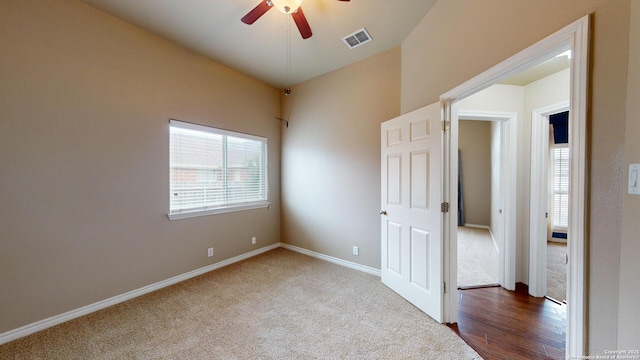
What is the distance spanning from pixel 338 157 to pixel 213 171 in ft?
6.04

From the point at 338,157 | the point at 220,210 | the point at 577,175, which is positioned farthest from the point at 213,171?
the point at 577,175

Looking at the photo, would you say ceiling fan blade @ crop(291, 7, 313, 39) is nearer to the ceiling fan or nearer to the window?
the ceiling fan

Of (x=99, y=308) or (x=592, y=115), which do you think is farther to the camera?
(x=99, y=308)

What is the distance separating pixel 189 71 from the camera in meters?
2.98

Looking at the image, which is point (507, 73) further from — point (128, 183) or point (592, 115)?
point (128, 183)

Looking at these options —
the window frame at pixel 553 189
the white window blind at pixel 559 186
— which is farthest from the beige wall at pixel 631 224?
the white window blind at pixel 559 186

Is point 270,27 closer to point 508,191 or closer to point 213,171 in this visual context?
point 213,171

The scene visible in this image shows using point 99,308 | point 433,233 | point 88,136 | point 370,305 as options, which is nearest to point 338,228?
point 370,305

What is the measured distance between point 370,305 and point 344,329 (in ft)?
1.60

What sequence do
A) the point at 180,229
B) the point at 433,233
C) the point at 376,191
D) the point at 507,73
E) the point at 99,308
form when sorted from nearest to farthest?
the point at 507,73, the point at 433,233, the point at 99,308, the point at 180,229, the point at 376,191

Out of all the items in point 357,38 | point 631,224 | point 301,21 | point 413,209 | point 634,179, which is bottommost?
point 413,209

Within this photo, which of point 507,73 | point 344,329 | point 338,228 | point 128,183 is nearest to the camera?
point 507,73

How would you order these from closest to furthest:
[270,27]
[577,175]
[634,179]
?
[634,179] → [577,175] → [270,27]

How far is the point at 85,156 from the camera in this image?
2207mm
